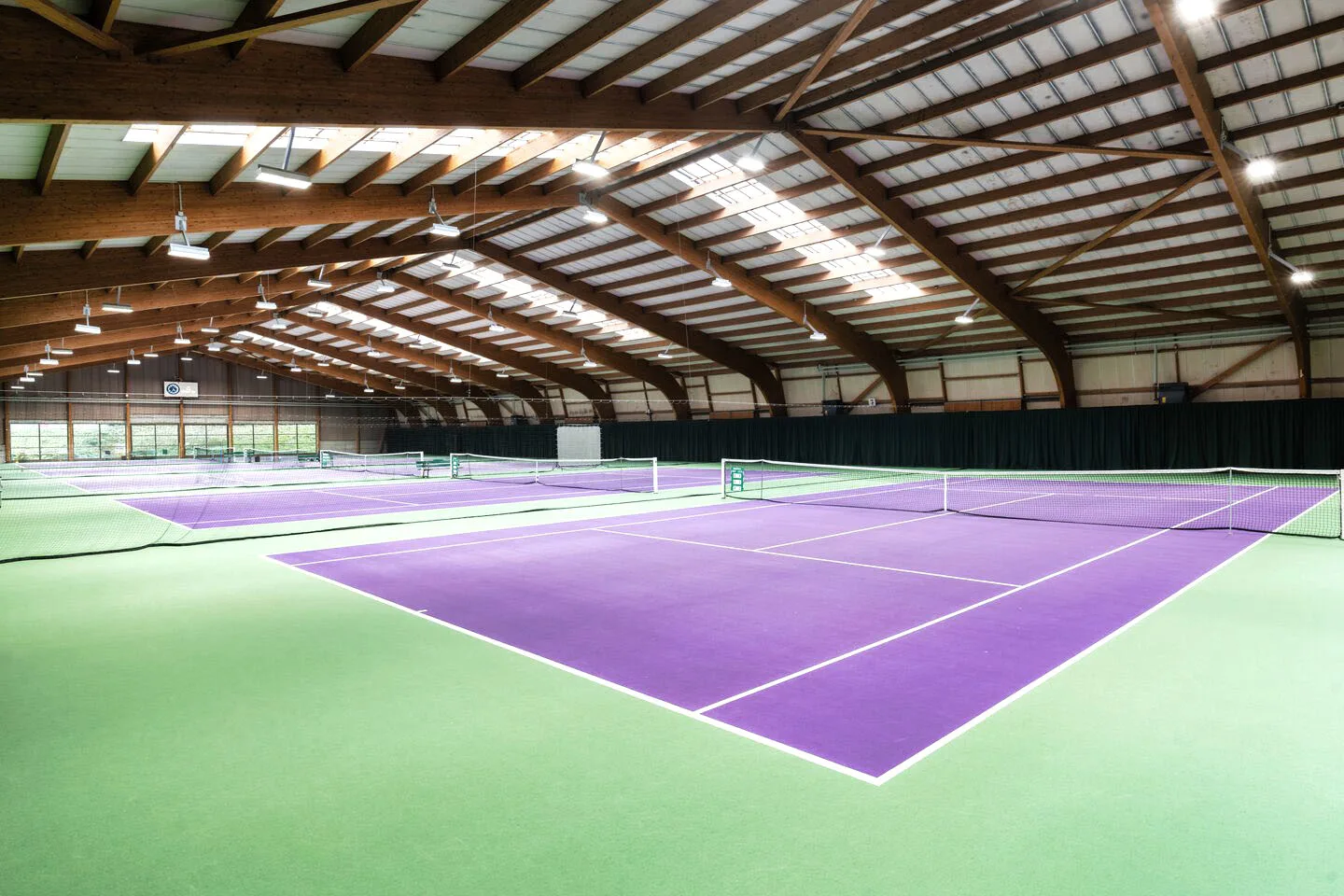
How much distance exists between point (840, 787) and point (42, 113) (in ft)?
31.7

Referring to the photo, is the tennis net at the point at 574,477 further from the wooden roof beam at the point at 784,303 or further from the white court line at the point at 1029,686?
the white court line at the point at 1029,686

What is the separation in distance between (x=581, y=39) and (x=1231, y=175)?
13.7 meters

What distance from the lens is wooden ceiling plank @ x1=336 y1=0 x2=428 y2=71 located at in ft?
28.6

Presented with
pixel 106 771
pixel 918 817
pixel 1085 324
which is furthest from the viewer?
pixel 1085 324

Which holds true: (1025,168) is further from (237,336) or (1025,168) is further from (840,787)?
(237,336)

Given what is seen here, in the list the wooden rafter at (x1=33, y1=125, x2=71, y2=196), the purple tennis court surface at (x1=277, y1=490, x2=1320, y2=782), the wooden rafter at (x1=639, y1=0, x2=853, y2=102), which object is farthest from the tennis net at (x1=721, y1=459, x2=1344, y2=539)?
the wooden rafter at (x1=33, y1=125, x2=71, y2=196)

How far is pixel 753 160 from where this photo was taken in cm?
1561

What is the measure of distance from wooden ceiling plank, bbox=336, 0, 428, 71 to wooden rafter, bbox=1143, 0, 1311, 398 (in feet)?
33.4

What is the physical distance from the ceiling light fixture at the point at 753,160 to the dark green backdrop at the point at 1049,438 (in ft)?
55.6

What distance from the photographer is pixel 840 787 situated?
3.87 meters

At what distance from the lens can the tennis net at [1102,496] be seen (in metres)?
14.0

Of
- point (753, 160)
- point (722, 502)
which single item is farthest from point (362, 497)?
point (753, 160)

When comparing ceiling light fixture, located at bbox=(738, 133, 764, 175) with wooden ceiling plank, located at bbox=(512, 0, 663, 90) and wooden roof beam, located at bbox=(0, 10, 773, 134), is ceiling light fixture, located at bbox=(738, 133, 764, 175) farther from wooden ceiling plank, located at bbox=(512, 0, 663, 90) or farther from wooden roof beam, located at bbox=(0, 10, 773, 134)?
wooden ceiling plank, located at bbox=(512, 0, 663, 90)

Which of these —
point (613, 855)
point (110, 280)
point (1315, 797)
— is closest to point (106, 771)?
point (613, 855)
